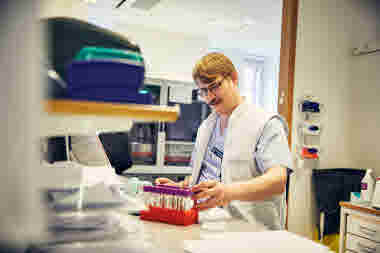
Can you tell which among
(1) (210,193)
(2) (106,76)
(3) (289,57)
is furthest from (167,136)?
(2) (106,76)

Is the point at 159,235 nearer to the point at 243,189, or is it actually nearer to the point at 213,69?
the point at 243,189

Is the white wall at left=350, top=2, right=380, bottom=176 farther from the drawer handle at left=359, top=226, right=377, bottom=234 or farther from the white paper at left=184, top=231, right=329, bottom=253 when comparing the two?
the white paper at left=184, top=231, right=329, bottom=253

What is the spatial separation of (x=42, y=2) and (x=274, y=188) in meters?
1.23

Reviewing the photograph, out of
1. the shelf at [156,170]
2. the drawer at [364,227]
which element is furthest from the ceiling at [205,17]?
the drawer at [364,227]

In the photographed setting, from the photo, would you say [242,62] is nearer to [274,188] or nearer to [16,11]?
[274,188]

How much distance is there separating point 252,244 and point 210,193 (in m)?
0.28

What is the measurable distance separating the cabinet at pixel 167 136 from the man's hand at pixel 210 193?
112 inches

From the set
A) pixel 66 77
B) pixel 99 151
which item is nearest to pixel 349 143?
pixel 99 151

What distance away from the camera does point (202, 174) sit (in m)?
1.80

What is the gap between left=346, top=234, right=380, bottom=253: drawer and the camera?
2.31 meters

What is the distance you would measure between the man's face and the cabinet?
249cm

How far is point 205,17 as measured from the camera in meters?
4.54

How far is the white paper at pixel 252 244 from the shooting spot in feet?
3.21

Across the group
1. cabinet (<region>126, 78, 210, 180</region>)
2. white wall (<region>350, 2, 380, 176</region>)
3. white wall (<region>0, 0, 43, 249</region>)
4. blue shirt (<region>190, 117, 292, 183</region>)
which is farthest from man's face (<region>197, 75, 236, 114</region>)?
cabinet (<region>126, 78, 210, 180</region>)
